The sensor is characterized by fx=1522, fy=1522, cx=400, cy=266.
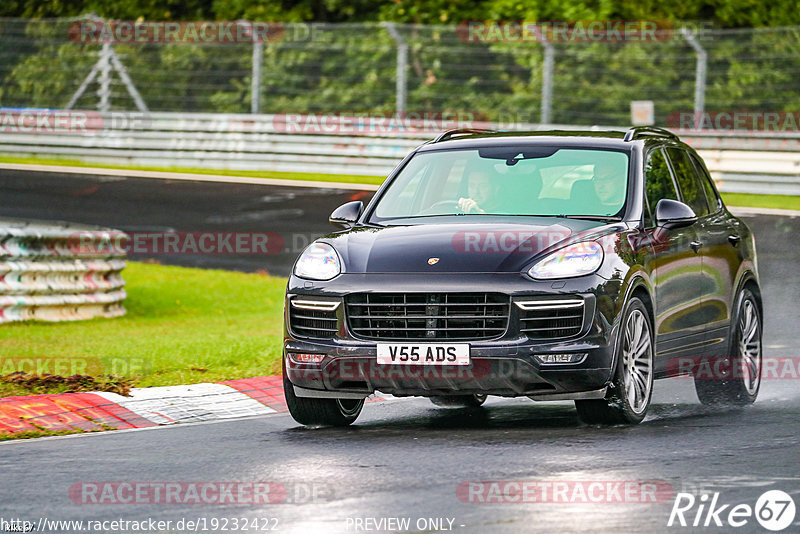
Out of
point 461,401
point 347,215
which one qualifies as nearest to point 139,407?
point 347,215

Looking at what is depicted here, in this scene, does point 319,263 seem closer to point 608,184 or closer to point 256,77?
point 608,184

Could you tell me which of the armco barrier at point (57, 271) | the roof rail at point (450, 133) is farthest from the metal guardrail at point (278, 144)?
the roof rail at point (450, 133)

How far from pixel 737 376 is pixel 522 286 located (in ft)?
8.66

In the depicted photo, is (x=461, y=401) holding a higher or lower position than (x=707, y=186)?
lower

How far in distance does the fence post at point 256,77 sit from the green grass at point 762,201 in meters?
8.86

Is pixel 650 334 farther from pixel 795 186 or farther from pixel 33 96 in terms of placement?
pixel 33 96

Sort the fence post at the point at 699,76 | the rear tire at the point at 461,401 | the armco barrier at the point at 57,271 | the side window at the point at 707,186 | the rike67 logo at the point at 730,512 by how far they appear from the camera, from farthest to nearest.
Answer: the fence post at the point at 699,76
the armco barrier at the point at 57,271
the side window at the point at 707,186
the rear tire at the point at 461,401
the rike67 logo at the point at 730,512

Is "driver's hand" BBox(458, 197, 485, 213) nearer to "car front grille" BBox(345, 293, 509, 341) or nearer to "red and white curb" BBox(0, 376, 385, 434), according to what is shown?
"car front grille" BBox(345, 293, 509, 341)

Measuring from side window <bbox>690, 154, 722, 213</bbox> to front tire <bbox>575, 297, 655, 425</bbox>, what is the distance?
203 centimetres

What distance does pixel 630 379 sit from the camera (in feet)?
28.3

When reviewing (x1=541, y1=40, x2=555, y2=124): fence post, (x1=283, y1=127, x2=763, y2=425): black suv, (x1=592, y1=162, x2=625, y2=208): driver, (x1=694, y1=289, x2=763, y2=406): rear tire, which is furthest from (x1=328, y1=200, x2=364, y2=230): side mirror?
(x1=541, y1=40, x2=555, y2=124): fence post

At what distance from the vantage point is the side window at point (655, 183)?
9359mm

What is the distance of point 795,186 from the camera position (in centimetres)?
2227

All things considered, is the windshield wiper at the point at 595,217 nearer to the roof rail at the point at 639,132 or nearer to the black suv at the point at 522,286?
the black suv at the point at 522,286
